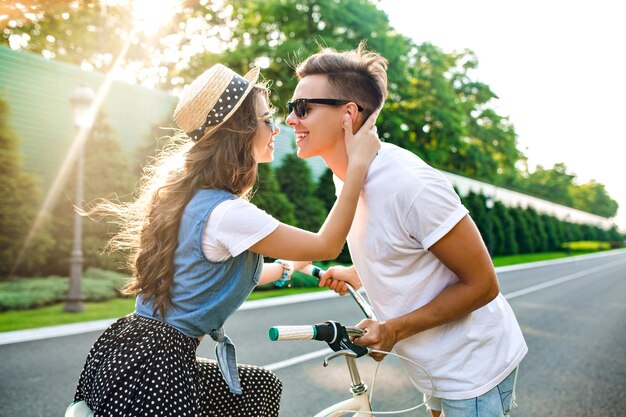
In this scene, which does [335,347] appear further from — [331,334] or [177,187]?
[177,187]

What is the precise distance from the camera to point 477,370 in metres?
1.93

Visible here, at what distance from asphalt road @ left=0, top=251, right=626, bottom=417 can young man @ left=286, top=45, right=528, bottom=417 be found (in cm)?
300

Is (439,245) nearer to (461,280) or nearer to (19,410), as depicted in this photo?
(461,280)

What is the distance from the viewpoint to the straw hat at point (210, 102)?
2.12m

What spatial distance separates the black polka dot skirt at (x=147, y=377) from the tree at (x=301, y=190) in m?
17.5

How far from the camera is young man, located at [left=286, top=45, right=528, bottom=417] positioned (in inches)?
72.4

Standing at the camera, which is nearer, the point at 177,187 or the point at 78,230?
the point at 177,187

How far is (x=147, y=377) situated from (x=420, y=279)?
3.15ft

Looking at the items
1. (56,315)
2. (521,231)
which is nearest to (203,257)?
(56,315)

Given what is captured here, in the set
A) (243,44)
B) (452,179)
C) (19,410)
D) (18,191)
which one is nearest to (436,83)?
(452,179)

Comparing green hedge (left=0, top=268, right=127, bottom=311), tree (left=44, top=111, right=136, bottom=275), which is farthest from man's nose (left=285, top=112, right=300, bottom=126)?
tree (left=44, top=111, right=136, bottom=275)

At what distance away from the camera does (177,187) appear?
81.8 inches

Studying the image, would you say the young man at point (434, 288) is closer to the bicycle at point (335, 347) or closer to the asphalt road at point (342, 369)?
the bicycle at point (335, 347)

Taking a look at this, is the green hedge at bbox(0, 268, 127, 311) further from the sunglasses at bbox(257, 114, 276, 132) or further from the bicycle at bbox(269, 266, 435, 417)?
the bicycle at bbox(269, 266, 435, 417)
